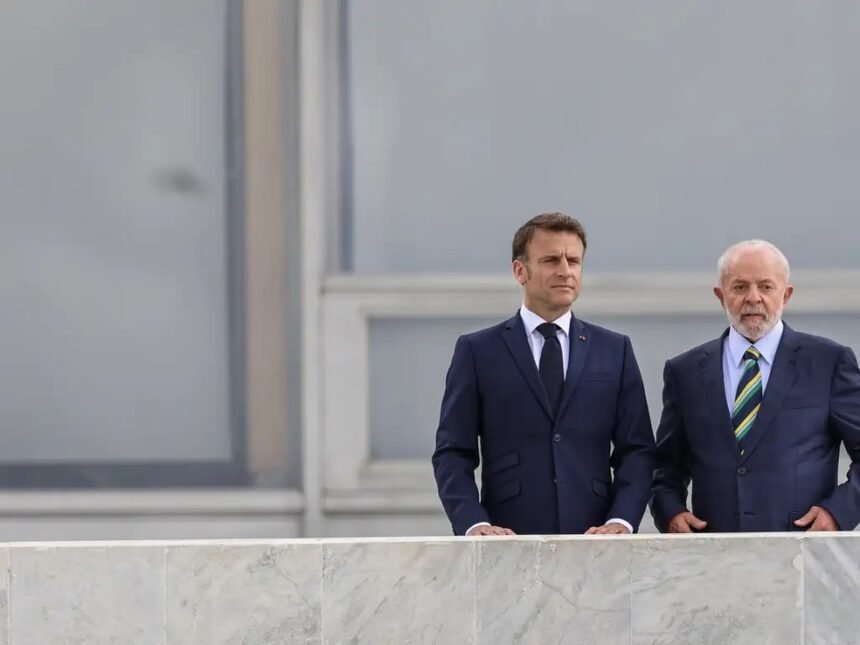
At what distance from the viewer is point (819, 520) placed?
15.4 feet

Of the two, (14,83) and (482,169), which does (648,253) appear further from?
(14,83)

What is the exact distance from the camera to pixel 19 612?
4711mm

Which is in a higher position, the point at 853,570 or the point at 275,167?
the point at 275,167

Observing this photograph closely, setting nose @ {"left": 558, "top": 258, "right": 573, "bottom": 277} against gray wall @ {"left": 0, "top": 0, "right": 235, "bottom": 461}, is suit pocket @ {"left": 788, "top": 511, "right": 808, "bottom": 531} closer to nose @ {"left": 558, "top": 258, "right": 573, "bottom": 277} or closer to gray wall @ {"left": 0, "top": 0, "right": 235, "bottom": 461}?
nose @ {"left": 558, "top": 258, "right": 573, "bottom": 277}

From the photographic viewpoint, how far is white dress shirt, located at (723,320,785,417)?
4.80 metres

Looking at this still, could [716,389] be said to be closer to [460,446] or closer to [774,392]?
[774,392]

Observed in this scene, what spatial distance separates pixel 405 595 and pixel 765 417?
1043mm

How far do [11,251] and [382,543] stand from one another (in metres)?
3.06

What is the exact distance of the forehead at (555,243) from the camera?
470cm

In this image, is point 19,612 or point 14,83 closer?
point 19,612

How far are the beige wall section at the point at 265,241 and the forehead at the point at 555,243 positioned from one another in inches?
100

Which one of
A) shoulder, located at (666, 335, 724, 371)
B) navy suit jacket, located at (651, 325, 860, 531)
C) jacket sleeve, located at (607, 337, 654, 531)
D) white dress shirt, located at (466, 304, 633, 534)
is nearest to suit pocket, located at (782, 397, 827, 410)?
navy suit jacket, located at (651, 325, 860, 531)

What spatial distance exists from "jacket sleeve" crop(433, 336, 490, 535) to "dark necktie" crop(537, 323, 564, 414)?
0.19 metres

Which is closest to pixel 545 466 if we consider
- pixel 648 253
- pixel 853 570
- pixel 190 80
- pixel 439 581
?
pixel 439 581
